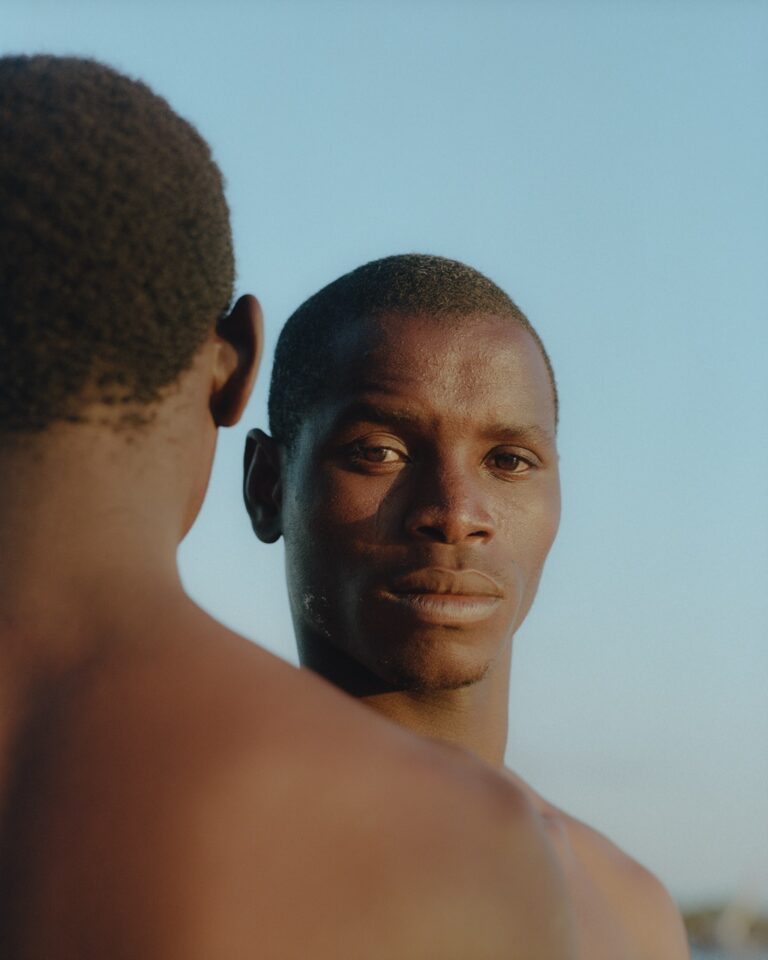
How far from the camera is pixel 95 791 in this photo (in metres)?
2.05

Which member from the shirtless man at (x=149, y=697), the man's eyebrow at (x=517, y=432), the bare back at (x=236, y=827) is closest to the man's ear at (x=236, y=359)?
the shirtless man at (x=149, y=697)

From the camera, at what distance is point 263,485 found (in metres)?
4.57

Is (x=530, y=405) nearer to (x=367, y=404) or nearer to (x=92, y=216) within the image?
(x=367, y=404)

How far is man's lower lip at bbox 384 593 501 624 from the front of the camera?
392 centimetres

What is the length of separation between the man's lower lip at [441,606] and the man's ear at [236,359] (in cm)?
151

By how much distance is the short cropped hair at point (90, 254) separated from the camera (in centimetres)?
219

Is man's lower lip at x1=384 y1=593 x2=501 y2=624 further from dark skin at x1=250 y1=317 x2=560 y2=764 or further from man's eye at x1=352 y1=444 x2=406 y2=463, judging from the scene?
man's eye at x1=352 y1=444 x2=406 y2=463

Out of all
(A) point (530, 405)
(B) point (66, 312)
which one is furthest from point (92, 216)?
(A) point (530, 405)

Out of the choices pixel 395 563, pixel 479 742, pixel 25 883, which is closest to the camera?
pixel 25 883

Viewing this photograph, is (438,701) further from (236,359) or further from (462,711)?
(236,359)

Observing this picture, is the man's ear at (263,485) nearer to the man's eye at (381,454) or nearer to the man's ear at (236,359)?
the man's eye at (381,454)

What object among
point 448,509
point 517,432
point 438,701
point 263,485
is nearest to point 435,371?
point 517,432

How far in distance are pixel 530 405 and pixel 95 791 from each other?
247 cm

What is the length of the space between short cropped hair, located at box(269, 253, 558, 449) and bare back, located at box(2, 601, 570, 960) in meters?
2.22
